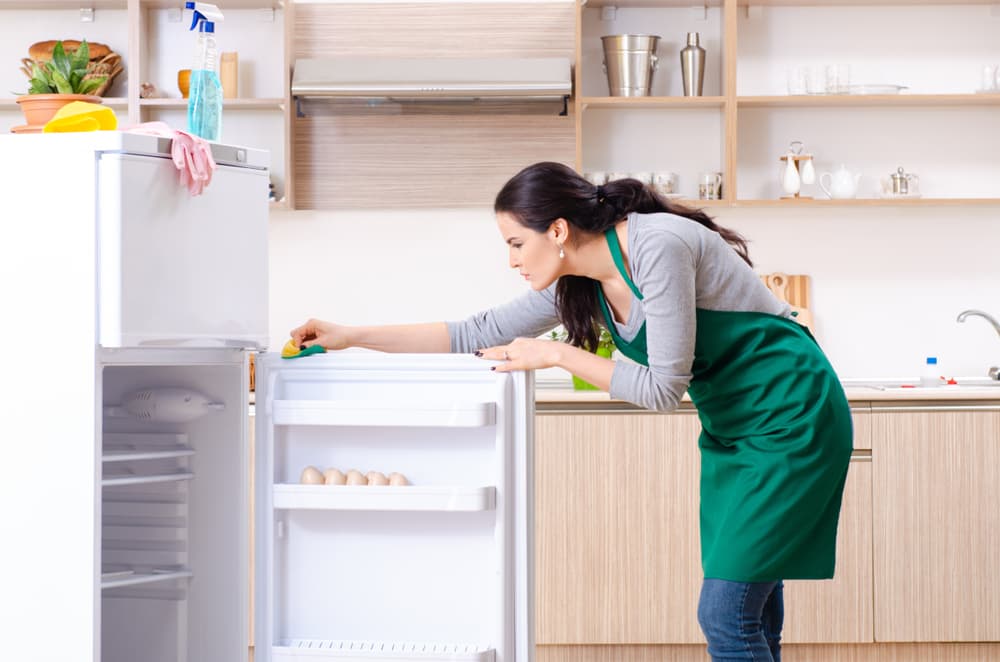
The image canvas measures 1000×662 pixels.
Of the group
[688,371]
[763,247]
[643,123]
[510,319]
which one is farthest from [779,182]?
[688,371]

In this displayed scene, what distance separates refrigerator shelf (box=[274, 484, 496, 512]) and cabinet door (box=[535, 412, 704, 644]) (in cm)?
120

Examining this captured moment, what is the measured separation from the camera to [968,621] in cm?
297

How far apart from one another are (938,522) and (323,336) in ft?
5.83

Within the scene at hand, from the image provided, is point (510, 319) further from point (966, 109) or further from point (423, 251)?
point (966, 109)

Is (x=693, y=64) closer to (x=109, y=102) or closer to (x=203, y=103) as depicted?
(x=109, y=102)

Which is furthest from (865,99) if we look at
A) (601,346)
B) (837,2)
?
(601,346)

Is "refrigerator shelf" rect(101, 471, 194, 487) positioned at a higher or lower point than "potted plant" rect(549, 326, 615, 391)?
lower

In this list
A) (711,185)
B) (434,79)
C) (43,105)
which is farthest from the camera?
(711,185)

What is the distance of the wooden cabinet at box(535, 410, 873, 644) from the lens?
9.71 ft

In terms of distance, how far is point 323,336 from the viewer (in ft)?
6.65

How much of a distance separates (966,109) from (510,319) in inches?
81.8

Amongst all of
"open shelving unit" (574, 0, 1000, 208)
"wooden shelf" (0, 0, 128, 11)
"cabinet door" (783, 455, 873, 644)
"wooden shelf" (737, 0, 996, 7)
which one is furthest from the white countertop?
"wooden shelf" (0, 0, 128, 11)

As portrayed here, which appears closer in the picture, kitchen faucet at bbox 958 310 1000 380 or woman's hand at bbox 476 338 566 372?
woman's hand at bbox 476 338 566 372

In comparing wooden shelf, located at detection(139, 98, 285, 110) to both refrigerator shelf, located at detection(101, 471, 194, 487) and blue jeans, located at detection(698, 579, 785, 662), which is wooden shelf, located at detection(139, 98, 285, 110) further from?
blue jeans, located at detection(698, 579, 785, 662)
